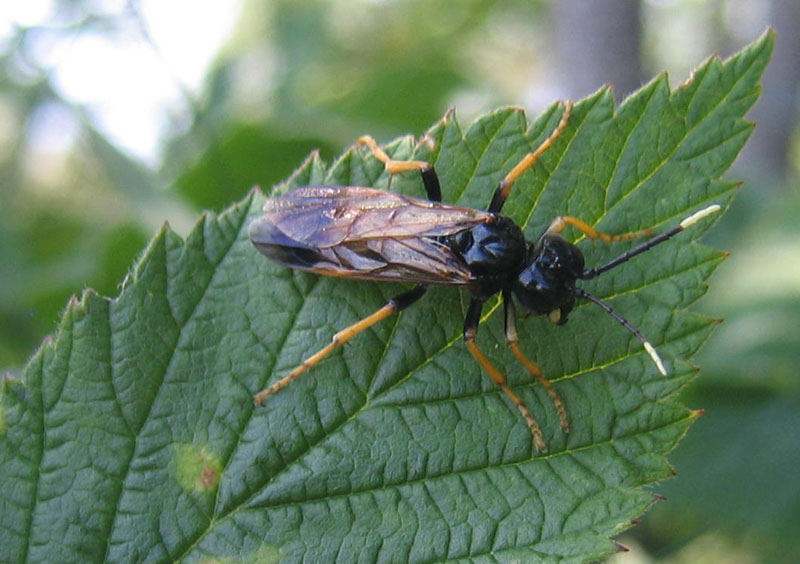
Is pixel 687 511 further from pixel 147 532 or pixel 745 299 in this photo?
pixel 147 532

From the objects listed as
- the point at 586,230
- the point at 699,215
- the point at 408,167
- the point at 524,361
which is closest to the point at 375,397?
the point at 524,361

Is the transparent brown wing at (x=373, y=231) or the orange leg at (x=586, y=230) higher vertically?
the transparent brown wing at (x=373, y=231)

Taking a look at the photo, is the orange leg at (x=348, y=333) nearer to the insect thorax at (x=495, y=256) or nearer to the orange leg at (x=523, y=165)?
the insect thorax at (x=495, y=256)

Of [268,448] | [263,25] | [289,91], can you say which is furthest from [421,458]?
[263,25]

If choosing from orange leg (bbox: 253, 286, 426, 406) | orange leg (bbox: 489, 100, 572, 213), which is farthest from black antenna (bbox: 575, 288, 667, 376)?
orange leg (bbox: 253, 286, 426, 406)

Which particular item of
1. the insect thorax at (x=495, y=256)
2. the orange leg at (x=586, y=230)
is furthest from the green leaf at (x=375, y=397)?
the insect thorax at (x=495, y=256)

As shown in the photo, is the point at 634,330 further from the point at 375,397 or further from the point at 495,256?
the point at 375,397

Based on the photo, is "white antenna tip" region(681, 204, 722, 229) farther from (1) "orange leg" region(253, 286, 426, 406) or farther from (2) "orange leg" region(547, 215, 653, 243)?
(1) "orange leg" region(253, 286, 426, 406)
